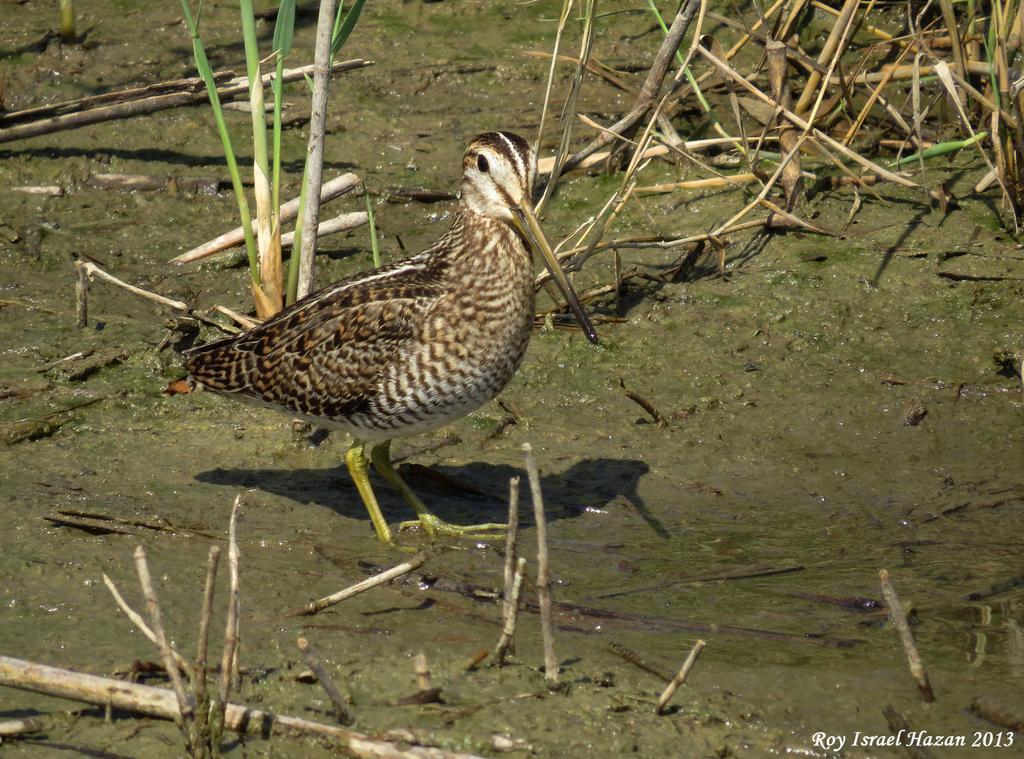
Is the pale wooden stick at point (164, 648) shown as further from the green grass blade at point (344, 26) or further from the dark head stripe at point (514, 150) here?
the green grass blade at point (344, 26)

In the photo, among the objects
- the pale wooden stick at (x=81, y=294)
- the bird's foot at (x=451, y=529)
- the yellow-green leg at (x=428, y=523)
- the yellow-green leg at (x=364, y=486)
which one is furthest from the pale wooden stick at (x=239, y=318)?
the bird's foot at (x=451, y=529)

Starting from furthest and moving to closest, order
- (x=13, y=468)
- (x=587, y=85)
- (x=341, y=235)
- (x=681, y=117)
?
(x=587, y=85), (x=681, y=117), (x=341, y=235), (x=13, y=468)

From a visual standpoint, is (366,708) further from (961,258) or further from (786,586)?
(961,258)

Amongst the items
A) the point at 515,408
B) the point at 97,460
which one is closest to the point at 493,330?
the point at 515,408

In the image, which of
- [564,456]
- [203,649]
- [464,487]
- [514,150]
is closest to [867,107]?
[564,456]

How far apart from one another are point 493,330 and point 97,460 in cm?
187

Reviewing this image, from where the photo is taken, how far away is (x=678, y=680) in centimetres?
382

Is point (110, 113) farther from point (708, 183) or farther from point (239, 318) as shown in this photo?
point (708, 183)

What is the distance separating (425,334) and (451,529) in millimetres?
873

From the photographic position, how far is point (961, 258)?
717 cm

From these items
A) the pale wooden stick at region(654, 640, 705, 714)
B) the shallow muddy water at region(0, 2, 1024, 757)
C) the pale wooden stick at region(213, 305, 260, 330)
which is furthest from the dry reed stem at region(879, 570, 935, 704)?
the pale wooden stick at region(213, 305, 260, 330)

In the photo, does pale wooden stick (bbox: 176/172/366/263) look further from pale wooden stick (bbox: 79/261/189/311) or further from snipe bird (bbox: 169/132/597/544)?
snipe bird (bbox: 169/132/597/544)

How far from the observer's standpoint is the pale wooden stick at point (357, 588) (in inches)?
165

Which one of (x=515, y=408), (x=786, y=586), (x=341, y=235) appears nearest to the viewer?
(x=786, y=586)
